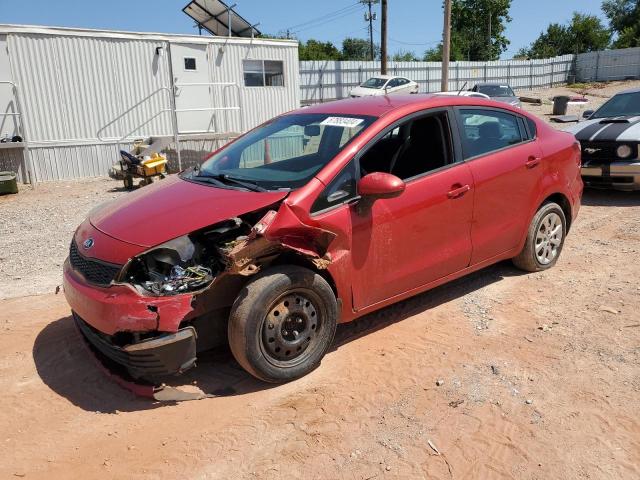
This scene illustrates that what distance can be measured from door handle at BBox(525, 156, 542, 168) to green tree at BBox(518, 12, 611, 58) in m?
59.0

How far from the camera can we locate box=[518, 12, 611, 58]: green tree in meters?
57.6

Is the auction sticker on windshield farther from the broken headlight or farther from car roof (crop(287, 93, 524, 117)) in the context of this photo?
the broken headlight

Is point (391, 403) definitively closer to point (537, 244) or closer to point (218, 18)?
point (537, 244)

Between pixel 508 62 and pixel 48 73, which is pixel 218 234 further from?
pixel 508 62

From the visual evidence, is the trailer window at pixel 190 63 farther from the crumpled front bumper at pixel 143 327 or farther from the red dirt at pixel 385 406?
the crumpled front bumper at pixel 143 327

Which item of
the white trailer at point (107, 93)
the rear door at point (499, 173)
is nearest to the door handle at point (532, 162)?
the rear door at point (499, 173)

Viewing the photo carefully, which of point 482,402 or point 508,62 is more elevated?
point 508,62

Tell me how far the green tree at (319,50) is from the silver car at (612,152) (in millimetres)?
52706

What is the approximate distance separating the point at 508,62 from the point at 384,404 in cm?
3744

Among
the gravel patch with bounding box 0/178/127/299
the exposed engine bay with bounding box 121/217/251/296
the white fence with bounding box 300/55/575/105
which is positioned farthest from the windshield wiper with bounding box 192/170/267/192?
the white fence with bounding box 300/55/575/105

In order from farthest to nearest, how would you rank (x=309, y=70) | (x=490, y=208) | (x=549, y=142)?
(x=309, y=70), (x=549, y=142), (x=490, y=208)

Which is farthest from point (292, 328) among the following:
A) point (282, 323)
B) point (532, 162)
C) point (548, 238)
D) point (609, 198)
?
point (609, 198)

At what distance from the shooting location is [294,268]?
354cm

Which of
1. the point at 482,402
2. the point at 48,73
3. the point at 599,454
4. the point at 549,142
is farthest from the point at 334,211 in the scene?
the point at 48,73
